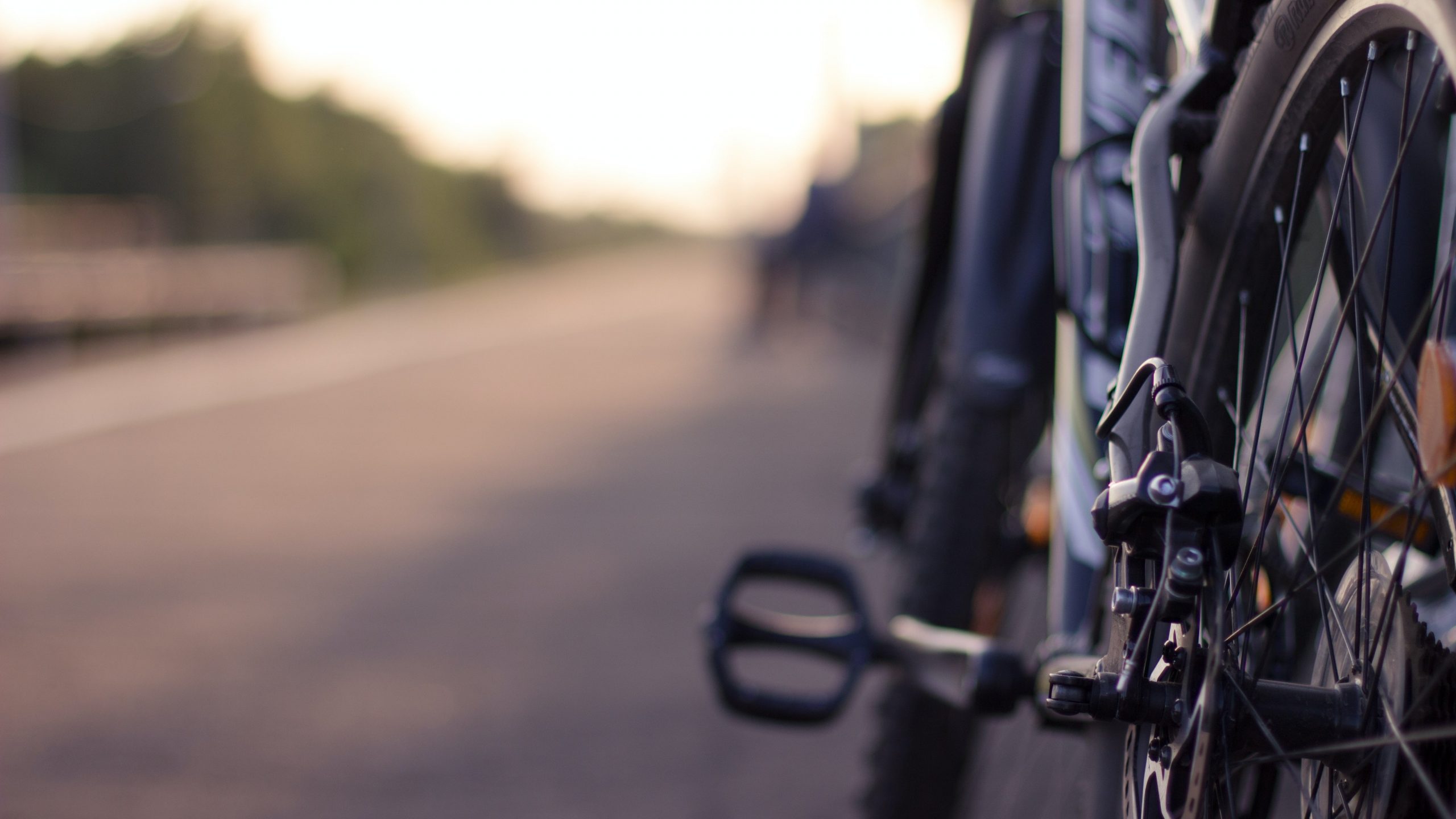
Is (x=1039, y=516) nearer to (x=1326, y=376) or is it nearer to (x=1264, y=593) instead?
(x=1264, y=593)

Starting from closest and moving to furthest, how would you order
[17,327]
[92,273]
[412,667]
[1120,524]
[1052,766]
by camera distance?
[1120,524]
[1052,766]
[412,667]
[17,327]
[92,273]

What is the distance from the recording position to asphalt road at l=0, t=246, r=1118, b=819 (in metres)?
2.96

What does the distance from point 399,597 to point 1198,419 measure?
3800 millimetres

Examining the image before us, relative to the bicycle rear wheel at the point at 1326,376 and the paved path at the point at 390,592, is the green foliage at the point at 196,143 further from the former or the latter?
the bicycle rear wheel at the point at 1326,376

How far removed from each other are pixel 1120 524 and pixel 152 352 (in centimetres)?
1342

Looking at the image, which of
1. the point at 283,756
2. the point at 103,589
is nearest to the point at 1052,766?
the point at 283,756

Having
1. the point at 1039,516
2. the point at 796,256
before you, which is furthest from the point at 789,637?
the point at 796,256

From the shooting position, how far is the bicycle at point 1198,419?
1.10 metres

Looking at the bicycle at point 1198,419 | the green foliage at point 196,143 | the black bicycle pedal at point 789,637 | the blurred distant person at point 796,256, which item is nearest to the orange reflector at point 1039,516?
the bicycle at point 1198,419

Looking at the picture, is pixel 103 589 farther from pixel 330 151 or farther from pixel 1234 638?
pixel 330 151

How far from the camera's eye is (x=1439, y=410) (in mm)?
933

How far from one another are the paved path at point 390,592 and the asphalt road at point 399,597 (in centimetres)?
1

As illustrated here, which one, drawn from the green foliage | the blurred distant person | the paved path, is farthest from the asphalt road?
the green foliage

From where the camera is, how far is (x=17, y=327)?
1234 cm
